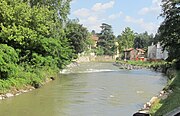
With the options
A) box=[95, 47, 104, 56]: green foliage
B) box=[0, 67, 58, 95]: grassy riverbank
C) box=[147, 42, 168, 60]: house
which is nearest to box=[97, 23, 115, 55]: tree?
box=[95, 47, 104, 56]: green foliage

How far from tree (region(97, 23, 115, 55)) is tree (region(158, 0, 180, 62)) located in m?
67.8

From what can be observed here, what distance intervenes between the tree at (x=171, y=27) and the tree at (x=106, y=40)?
67.8 metres

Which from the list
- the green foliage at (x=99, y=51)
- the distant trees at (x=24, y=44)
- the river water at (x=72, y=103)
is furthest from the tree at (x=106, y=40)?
the river water at (x=72, y=103)

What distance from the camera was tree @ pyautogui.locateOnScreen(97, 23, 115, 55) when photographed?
355 ft

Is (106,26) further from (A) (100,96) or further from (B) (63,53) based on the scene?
(A) (100,96)

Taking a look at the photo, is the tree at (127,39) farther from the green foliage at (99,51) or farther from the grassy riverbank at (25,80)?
the grassy riverbank at (25,80)

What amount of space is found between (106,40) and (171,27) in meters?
72.2

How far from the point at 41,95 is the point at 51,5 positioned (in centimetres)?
1716

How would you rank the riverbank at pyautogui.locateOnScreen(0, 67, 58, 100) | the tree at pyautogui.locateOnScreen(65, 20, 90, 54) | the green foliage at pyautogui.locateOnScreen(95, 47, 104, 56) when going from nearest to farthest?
the riverbank at pyautogui.locateOnScreen(0, 67, 58, 100) < the tree at pyautogui.locateOnScreen(65, 20, 90, 54) < the green foliage at pyautogui.locateOnScreen(95, 47, 104, 56)

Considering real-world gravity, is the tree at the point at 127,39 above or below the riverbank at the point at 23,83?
above

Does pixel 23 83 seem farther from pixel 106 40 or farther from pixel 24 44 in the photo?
pixel 106 40

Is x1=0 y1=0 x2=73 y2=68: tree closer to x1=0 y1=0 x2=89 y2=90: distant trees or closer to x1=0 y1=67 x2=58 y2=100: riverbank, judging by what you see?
x1=0 y1=0 x2=89 y2=90: distant trees

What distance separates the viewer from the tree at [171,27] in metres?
37.9

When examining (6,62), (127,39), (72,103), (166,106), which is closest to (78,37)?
(6,62)
